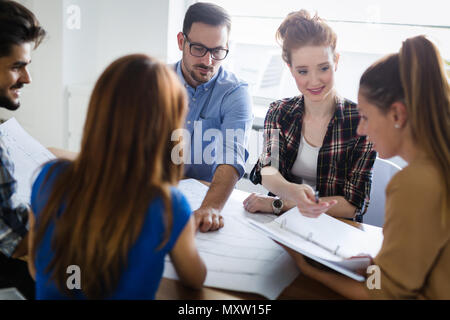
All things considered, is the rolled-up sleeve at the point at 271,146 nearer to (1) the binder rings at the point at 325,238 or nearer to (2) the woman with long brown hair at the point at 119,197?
(1) the binder rings at the point at 325,238

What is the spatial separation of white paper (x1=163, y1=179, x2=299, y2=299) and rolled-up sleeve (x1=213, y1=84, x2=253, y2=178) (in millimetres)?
367

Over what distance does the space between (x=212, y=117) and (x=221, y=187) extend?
551 millimetres

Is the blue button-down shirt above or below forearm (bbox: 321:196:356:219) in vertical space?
→ above

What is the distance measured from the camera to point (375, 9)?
225cm

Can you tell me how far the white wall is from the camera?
2.62m

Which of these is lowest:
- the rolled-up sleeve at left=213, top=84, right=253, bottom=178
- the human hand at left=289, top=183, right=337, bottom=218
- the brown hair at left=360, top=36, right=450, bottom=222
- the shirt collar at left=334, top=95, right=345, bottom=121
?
the human hand at left=289, top=183, right=337, bottom=218

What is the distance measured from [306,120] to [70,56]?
2.03 meters

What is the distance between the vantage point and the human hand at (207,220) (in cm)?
110

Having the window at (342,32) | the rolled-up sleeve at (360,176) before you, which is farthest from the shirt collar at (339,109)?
the window at (342,32)

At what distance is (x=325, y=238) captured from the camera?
1.04 m

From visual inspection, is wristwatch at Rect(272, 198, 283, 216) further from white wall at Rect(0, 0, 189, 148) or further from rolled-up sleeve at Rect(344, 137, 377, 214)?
white wall at Rect(0, 0, 189, 148)

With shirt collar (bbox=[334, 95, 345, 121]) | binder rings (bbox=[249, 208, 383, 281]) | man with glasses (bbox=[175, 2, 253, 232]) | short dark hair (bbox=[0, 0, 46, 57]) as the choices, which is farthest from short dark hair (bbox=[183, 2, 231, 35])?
binder rings (bbox=[249, 208, 383, 281])

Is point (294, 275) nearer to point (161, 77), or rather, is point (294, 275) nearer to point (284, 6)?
point (161, 77)
